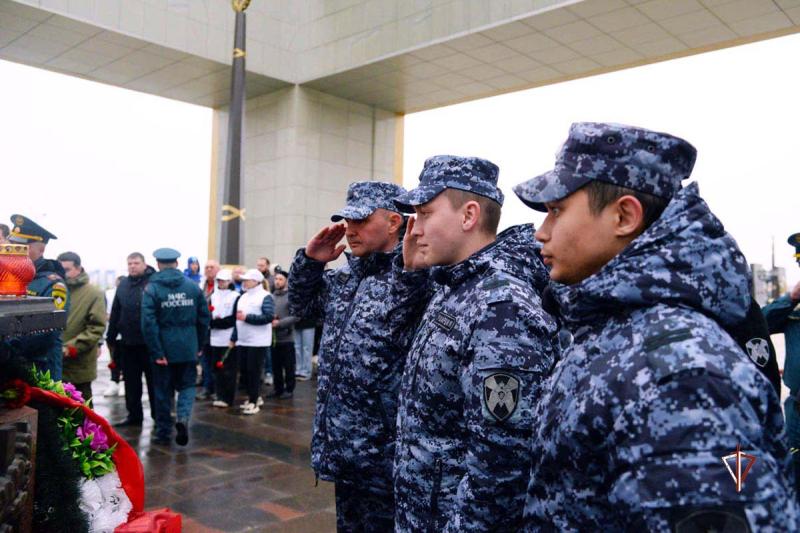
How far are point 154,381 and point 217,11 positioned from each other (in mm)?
7490

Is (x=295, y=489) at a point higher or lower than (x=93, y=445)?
lower

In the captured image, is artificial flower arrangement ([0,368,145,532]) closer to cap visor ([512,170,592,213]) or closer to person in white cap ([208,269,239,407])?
cap visor ([512,170,592,213])

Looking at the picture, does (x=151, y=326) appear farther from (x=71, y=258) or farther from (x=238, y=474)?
(x=238, y=474)

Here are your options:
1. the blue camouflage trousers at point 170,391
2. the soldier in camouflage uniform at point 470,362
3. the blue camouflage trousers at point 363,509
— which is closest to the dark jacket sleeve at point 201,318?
the blue camouflage trousers at point 170,391

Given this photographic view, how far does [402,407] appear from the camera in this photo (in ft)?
6.86

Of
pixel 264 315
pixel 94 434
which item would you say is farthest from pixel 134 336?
pixel 94 434

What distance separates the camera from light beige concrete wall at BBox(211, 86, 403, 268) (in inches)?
500

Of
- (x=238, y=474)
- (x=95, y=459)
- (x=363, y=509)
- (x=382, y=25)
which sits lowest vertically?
(x=238, y=474)

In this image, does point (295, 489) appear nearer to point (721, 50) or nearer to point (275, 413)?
point (275, 413)

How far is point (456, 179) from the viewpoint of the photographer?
2.21 meters

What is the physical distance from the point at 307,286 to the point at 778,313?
275 centimetres

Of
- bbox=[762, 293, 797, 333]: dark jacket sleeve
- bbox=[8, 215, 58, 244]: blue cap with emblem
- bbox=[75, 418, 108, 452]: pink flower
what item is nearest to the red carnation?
bbox=[75, 418, 108, 452]: pink flower

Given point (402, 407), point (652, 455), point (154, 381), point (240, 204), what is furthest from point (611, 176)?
point (240, 204)

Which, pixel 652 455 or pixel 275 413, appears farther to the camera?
pixel 275 413
